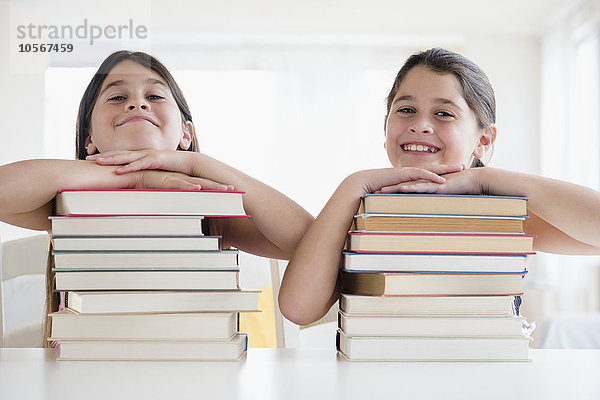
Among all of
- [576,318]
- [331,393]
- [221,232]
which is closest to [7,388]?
[331,393]

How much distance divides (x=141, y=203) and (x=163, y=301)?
0.40 feet

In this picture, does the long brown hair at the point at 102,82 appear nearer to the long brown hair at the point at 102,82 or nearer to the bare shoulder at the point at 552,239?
the long brown hair at the point at 102,82

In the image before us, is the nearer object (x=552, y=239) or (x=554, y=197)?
(x=554, y=197)

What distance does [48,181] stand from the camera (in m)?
0.80

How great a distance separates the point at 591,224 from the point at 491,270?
0.87 feet

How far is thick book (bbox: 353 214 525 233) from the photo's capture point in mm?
741

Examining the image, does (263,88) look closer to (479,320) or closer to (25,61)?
(25,61)

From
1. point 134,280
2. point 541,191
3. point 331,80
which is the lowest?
point 134,280

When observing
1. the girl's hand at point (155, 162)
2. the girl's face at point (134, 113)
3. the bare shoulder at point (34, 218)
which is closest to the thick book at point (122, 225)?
the girl's hand at point (155, 162)

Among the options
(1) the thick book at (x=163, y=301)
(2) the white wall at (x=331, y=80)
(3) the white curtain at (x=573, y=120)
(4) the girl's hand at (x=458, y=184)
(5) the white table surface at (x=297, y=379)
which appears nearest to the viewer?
(5) the white table surface at (x=297, y=379)

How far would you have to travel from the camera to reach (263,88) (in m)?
5.78

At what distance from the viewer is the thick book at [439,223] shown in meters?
0.74

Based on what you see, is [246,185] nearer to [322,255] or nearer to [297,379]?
[322,255]

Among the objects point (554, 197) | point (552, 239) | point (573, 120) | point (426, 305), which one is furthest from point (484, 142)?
point (573, 120)
